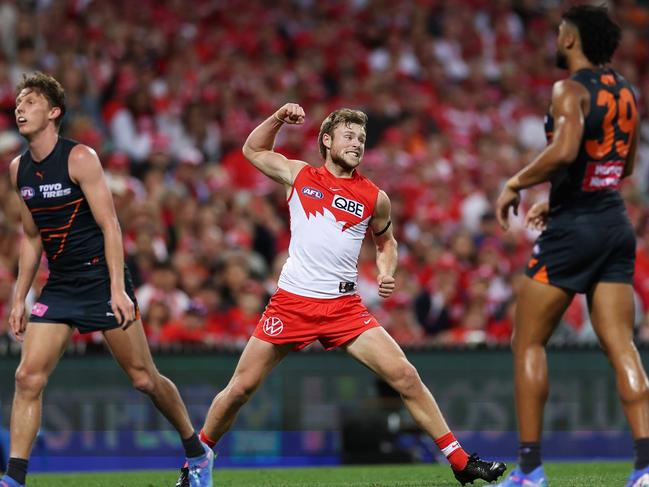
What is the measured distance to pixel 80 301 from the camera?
6961mm

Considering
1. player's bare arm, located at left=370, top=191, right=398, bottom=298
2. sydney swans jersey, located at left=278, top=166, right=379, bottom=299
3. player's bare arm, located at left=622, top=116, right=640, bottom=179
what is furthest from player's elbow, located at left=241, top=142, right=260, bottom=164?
player's bare arm, located at left=622, top=116, right=640, bottom=179

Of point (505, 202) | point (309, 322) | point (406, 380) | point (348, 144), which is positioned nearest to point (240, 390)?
point (309, 322)

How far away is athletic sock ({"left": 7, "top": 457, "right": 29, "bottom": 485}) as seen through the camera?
6594mm

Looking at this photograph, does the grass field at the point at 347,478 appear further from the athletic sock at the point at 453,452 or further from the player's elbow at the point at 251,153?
the player's elbow at the point at 251,153

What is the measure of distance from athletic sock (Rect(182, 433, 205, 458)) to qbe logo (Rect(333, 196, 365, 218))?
66.0 inches

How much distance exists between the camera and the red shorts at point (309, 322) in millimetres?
7371

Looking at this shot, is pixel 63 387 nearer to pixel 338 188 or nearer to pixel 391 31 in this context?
pixel 338 188

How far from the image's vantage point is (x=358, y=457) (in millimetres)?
11664

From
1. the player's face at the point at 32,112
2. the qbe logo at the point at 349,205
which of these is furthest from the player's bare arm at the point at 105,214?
the qbe logo at the point at 349,205

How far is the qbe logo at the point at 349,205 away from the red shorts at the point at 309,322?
57 cm

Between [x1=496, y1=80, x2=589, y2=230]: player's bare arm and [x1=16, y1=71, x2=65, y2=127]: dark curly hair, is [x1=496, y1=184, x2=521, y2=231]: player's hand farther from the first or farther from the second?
[x1=16, y1=71, x2=65, y2=127]: dark curly hair

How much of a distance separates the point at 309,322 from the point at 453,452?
1.19 metres

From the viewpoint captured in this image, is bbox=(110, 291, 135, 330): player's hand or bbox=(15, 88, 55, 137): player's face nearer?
bbox=(110, 291, 135, 330): player's hand

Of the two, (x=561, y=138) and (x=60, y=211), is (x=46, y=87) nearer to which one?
(x=60, y=211)
